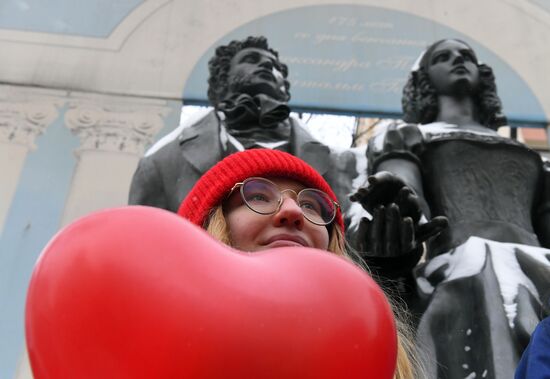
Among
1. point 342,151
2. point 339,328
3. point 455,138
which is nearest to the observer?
point 339,328

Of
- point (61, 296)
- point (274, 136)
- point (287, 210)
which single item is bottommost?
point (61, 296)

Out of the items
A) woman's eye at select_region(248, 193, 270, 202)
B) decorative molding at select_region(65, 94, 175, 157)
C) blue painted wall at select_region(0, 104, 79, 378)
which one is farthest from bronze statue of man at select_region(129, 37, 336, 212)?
decorative molding at select_region(65, 94, 175, 157)

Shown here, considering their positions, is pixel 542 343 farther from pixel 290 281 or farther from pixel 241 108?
pixel 241 108

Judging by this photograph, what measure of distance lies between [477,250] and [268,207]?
1.07 metres

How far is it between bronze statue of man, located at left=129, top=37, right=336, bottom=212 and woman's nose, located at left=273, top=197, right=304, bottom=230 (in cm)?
119

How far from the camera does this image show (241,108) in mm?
2508

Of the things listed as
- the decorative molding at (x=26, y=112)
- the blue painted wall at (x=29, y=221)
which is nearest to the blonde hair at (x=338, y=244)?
the blue painted wall at (x=29, y=221)

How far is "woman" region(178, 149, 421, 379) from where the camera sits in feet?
3.86

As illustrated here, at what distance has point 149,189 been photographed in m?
2.51

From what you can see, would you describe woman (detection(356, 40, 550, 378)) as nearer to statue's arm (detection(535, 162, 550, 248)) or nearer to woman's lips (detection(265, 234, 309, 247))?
statue's arm (detection(535, 162, 550, 248))

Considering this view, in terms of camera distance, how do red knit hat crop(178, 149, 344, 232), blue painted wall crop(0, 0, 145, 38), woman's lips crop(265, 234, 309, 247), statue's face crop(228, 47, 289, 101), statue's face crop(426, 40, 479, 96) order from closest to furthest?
woman's lips crop(265, 234, 309, 247) < red knit hat crop(178, 149, 344, 232) < statue's face crop(228, 47, 289, 101) < statue's face crop(426, 40, 479, 96) < blue painted wall crop(0, 0, 145, 38)

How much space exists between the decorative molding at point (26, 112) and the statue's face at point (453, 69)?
258 centimetres

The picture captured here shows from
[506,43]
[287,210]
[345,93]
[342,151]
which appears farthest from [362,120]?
[287,210]

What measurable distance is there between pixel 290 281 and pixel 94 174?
12.0 ft
